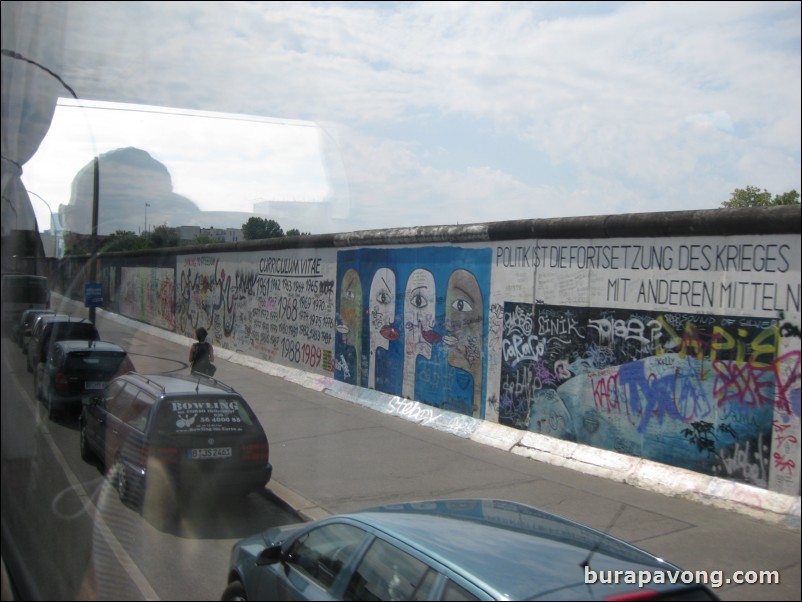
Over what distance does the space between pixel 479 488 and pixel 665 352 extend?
106 inches

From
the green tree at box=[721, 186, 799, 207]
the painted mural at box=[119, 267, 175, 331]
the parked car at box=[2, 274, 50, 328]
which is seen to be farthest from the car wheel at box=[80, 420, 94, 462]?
the green tree at box=[721, 186, 799, 207]

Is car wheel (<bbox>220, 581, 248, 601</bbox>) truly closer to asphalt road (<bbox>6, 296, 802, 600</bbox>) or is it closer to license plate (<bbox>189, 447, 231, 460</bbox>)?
asphalt road (<bbox>6, 296, 802, 600</bbox>)

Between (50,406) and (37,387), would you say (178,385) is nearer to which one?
(37,387)

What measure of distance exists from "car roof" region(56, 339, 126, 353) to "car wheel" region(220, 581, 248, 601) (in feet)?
21.5

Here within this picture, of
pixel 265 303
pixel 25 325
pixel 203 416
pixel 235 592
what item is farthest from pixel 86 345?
pixel 265 303

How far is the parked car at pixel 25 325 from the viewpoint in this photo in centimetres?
735

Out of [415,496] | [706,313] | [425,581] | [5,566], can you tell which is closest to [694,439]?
[706,313]

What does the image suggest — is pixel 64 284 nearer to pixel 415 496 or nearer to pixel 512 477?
pixel 415 496

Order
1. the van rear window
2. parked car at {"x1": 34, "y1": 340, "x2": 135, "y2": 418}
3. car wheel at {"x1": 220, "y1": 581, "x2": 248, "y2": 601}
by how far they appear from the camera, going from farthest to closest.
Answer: parked car at {"x1": 34, "y1": 340, "x2": 135, "y2": 418}, the van rear window, car wheel at {"x1": 220, "y1": 581, "x2": 248, "y2": 601}

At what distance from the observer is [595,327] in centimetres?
876

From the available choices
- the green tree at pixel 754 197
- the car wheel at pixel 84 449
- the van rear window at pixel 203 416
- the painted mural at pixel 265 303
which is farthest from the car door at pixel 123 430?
the green tree at pixel 754 197

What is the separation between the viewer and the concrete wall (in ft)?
22.9

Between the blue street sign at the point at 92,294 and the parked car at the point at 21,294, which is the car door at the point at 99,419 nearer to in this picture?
the parked car at the point at 21,294

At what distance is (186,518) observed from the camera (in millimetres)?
6832
